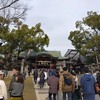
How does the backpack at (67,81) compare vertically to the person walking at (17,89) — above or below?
above

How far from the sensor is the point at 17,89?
29.1 ft

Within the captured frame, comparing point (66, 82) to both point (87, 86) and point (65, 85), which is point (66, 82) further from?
point (87, 86)

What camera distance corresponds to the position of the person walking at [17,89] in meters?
8.84

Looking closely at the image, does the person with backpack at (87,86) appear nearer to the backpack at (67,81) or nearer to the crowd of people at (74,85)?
the crowd of people at (74,85)

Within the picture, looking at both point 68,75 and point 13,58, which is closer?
point 68,75

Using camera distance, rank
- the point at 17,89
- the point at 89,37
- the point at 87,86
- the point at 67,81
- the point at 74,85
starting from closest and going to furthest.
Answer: the point at 17,89, the point at 87,86, the point at 67,81, the point at 74,85, the point at 89,37

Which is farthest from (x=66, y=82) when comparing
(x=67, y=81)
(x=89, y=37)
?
(x=89, y=37)

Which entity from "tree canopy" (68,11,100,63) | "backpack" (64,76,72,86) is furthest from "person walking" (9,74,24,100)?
"tree canopy" (68,11,100,63)

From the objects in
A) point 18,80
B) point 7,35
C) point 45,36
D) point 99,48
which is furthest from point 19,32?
point 18,80

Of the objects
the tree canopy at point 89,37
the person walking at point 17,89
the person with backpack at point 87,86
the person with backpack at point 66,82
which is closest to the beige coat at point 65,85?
the person with backpack at point 66,82

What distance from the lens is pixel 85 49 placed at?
49219 millimetres

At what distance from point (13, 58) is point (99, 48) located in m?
17.3

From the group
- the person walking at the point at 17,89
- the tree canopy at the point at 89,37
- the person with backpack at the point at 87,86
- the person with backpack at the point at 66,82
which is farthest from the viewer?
the tree canopy at the point at 89,37

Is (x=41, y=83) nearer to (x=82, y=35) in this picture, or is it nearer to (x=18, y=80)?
(x=18, y=80)
